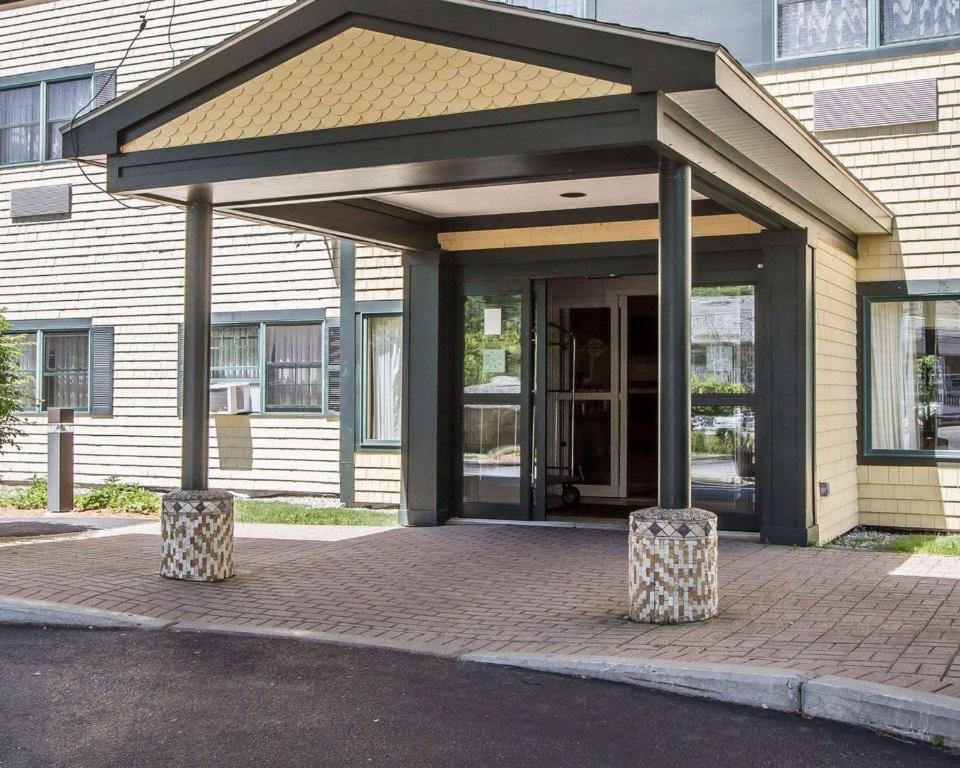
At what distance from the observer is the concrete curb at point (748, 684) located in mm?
4883

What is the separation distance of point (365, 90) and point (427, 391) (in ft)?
14.3

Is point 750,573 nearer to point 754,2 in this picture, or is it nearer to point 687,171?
point 687,171

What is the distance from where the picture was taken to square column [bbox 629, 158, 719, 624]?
22.1 feet

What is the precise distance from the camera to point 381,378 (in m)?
12.8

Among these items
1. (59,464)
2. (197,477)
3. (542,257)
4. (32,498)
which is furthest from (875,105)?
(32,498)

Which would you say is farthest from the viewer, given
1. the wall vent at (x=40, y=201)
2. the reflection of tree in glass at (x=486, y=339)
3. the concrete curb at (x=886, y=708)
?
the wall vent at (x=40, y=201)

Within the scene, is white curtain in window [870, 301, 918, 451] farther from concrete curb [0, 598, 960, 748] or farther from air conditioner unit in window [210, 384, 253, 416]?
air conditioner unit in window [210, 384, 253, 416]

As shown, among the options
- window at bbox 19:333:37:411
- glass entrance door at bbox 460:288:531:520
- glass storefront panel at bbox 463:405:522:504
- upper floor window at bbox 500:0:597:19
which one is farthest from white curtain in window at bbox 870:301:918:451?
window at bbox 19:333:37:411

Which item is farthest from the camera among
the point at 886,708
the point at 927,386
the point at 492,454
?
the point at 492,454

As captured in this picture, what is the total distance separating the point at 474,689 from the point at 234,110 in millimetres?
4416

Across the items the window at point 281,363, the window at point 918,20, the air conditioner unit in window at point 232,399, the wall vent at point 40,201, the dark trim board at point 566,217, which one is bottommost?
the air conditioner unit in window at point 232,399

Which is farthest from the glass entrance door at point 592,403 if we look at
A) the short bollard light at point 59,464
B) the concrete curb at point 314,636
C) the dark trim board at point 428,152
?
the concrete curb at point 314,636

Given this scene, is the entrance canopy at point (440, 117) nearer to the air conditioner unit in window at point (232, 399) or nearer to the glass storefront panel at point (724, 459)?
the glass storefront panel at point (724, 459)

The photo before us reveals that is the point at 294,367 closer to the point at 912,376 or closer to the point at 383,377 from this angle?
the point at 383,377
